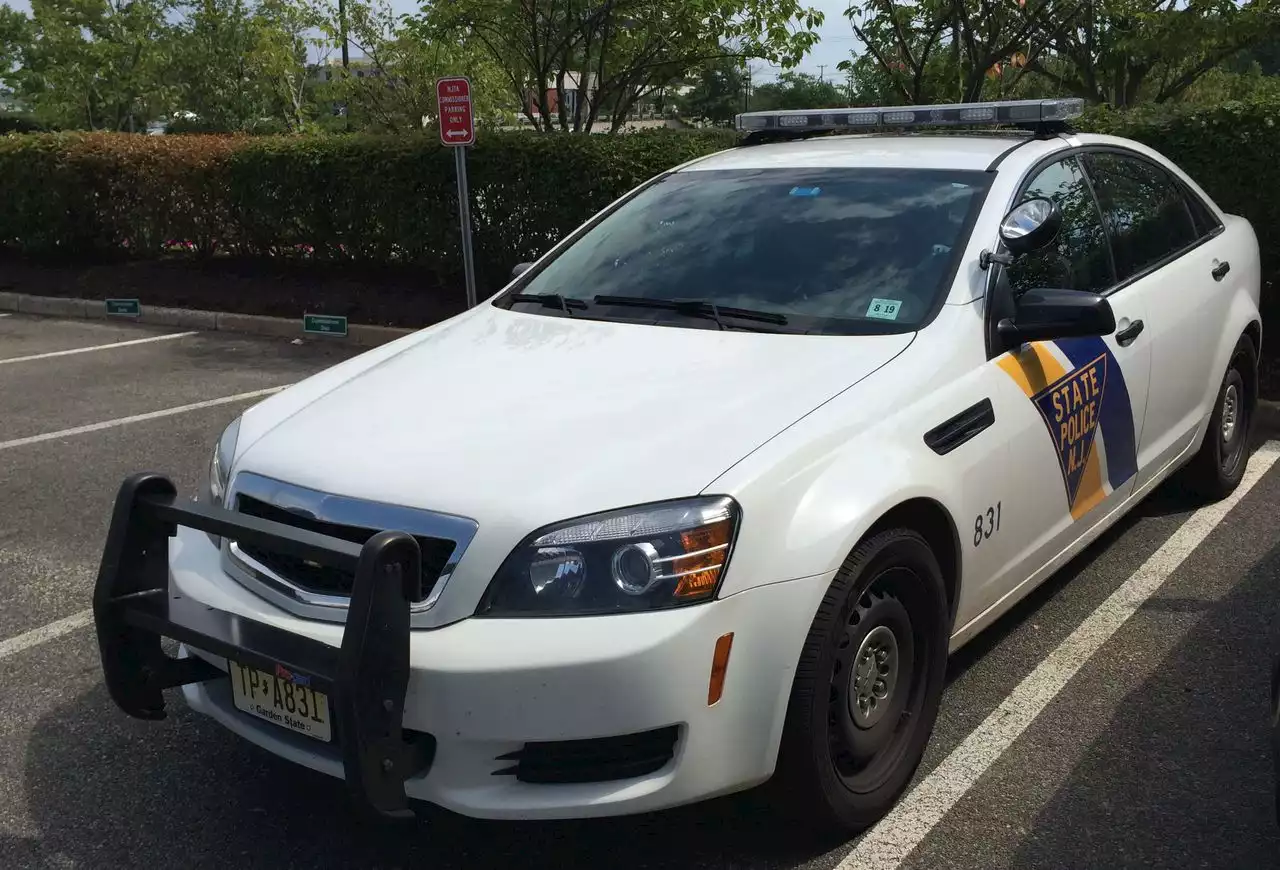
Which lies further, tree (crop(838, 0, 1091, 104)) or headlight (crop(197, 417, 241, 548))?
tree (crop(838, 0, 1091, 104))

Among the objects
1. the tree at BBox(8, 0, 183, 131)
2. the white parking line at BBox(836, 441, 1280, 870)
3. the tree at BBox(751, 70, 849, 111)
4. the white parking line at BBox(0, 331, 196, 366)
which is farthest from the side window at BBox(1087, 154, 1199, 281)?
the tree at BBox(751, 70, 849, 111)

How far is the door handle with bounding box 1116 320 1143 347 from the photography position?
4.05 metres

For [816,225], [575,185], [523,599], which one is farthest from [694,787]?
[575,185]

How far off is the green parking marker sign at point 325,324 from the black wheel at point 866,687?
26.2ft

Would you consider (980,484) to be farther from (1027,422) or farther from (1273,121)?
(1273,121)

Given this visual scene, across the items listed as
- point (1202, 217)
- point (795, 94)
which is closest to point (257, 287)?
point (1202, 217)

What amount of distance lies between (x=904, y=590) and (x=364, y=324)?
819 centimetres

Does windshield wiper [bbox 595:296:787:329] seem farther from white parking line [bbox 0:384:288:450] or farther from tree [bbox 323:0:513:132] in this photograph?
tree [bbox 323:0:513:132]

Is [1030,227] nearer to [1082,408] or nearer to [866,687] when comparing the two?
[1082,408]

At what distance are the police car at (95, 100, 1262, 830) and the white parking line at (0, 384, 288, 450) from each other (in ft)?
13.0

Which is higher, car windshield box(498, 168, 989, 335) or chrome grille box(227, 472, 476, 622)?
car windshield box(498, 168, 989, 335)

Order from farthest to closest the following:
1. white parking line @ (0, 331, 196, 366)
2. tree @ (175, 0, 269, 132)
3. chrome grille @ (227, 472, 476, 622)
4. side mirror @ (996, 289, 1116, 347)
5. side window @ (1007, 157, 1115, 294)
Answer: tree @ (175, 0, 269, 132) → white parking line @ (0, 331, 196, 366) → side window @ (1007, 157, 1115, 294) → side mirror @ (996, 289, 1116, 347) → chrome grille @ (227, 472, 476, 622)

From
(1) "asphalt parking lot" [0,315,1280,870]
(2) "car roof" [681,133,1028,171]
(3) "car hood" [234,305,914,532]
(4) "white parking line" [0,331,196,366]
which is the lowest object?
(1) "asphalt parking lot" [0,315,1280,870]

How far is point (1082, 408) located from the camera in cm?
379
